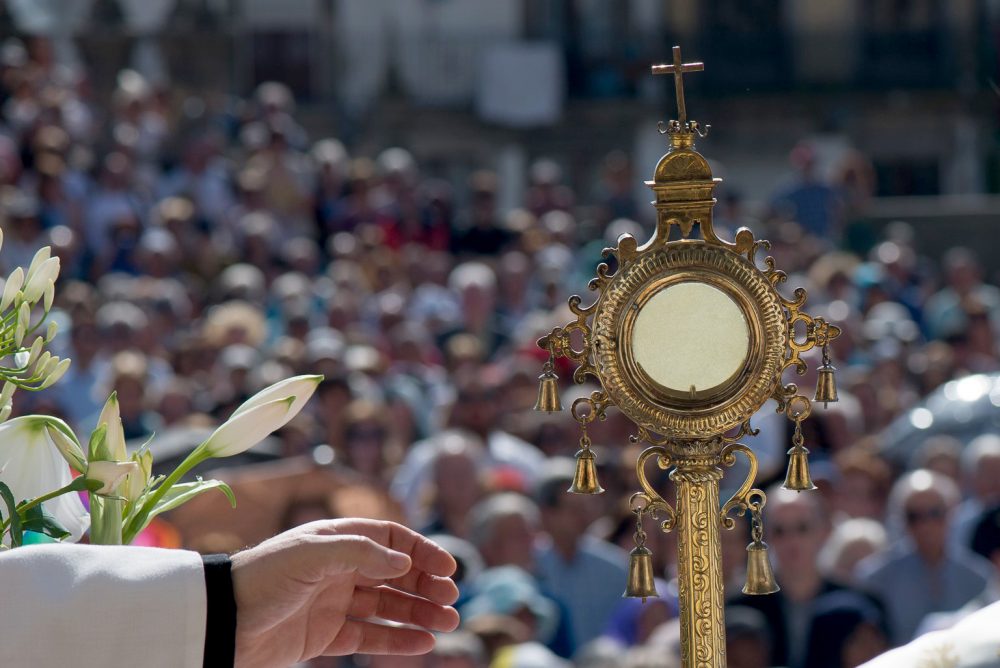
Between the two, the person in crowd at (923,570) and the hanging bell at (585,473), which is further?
the person in crowd at (923,570)

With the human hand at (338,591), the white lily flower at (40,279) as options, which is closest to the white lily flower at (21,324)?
the white lily flower at (40,279)

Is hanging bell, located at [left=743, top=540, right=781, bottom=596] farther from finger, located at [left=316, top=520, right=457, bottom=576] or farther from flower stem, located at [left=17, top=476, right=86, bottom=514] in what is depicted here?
flower stem, located at [left=17, top=476, right=86, bottom=514]

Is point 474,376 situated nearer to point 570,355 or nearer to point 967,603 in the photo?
point 967,603

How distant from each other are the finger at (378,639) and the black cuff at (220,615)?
0.19 m

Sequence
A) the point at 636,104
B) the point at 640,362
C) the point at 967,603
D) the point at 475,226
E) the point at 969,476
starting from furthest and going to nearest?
the point at 636,104 < the point at 475,226 < the point at 969,476 < the point at 967,603 < the point at 640,362

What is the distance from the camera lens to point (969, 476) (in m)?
8.59

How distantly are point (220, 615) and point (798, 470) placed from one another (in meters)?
0.68

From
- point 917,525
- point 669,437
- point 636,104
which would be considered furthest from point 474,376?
point 636,104

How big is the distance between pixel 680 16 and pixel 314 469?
20878 mm

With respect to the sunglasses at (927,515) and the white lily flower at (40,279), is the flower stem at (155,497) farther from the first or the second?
the sunglasses at (927,515)

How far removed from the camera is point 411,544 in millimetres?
2354

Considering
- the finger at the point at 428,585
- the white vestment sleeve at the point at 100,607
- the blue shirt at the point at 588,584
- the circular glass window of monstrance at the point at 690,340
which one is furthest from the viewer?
the blue shirt at the point at 588,584

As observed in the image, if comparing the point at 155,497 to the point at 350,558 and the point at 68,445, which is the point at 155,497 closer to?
the point at 68,445

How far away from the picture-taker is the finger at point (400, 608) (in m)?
2.40
